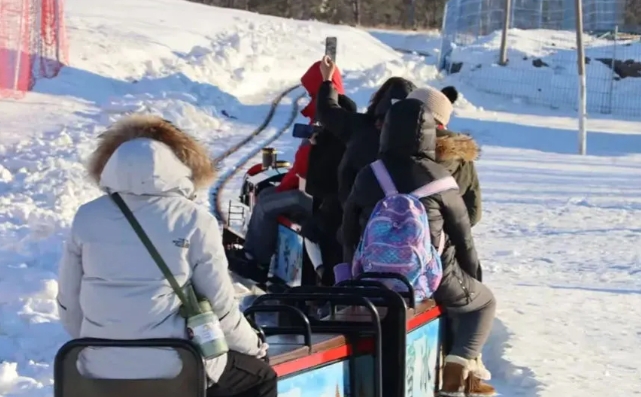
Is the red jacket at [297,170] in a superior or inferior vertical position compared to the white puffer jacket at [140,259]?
inferior

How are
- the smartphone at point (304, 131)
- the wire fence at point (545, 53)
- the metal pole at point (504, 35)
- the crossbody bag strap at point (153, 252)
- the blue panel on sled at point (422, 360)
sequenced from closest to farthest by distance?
the crossbody bag strap at point (153, 252) → the blue panel on sled at point (422, 360) → the smartphone at point (304, 131) → the wire fence at point (545, 53) → the metal pole at point (504, 35)

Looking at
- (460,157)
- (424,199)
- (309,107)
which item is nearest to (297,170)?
(309,107)

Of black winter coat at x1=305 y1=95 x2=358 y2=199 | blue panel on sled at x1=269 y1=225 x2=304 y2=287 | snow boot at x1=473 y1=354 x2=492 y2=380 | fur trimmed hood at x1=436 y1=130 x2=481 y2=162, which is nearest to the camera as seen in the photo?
fur trimmed hood at x1=436 y1=130 x2=481 y2=162

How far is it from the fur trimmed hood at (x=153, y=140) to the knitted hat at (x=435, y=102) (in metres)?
2.33

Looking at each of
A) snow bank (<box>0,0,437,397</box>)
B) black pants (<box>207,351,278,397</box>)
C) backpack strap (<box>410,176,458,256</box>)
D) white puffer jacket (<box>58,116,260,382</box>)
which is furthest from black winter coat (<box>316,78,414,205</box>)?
white puffer jacket (<box>58,116,260,382</box>)

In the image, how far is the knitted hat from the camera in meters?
6.04

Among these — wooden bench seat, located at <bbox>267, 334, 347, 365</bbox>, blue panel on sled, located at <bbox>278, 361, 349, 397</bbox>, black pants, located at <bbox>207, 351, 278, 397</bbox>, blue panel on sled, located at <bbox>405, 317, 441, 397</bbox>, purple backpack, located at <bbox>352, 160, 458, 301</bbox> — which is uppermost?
purple backpack, located at <bbox>352, 160, 458, 301</bbox>

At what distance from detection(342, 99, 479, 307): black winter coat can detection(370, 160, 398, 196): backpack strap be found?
22 millimetres

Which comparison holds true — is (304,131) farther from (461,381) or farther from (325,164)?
(461,381)

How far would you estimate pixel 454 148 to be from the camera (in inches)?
232

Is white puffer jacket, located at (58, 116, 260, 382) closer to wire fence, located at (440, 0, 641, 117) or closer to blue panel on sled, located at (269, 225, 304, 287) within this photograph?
blue panel on sled, located at (269, 225, 304, 287)

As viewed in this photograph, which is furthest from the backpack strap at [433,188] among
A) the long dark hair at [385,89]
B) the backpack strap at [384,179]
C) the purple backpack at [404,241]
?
the long dark hair at [385,89]

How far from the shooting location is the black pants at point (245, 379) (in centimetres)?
395

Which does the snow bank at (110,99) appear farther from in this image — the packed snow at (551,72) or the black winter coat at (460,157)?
the black winter coat at (460,157)
